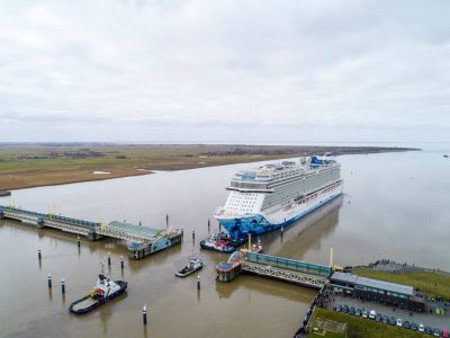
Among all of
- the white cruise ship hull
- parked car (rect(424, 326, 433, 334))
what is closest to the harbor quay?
A: parked car (rect(424, 326, 433, 334))

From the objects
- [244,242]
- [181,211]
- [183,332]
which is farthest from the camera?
[181,211]

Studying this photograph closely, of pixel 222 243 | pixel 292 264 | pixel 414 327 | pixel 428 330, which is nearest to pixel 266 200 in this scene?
pixel 222 243

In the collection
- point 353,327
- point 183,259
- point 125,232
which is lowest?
point 183,259

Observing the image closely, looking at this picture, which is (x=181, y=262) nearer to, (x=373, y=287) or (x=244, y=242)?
(x=244, y=242)

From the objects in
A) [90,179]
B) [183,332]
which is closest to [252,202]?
[183,332]

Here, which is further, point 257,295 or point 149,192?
point 149,192

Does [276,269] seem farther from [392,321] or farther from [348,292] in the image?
[392,321]

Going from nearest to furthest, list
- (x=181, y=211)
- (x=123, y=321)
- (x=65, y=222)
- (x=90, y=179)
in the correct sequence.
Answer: (x=123, y=321)
(x=65, y=222)
(x=181, y=211)
(x=90, y=179)

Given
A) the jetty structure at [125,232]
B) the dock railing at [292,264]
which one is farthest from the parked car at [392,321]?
the jetty structure at [125,232]
